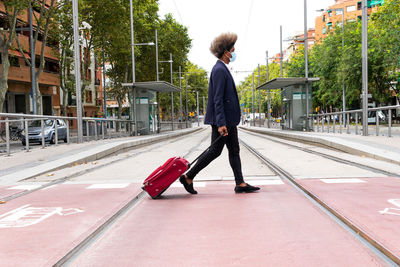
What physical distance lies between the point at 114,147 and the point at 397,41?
945 inches

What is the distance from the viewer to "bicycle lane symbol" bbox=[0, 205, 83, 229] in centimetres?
458

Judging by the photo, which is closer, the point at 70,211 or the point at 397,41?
the point at 70,211

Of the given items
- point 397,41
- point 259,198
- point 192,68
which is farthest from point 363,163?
point 192,68

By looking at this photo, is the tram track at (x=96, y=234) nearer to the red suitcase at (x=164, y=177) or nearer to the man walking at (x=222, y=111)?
the red suitcase at (x=164, y=177)

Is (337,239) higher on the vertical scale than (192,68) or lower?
lower

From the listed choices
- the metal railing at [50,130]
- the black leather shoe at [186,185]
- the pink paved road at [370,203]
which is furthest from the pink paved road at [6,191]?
the metal railing at [50,130]

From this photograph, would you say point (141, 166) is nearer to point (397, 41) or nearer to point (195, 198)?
point (195, 198)

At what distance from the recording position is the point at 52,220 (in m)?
4.67

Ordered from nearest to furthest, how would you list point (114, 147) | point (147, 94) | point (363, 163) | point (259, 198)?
point (259, 198), point (363, 163), point (114, 147), point (147, 94)

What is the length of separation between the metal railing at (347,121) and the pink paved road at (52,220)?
477 inches

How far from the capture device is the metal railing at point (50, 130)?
12.8m

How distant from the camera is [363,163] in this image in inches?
372

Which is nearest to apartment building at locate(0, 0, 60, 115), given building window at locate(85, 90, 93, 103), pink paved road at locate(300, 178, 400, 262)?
building window at locate(85, 90, 93, 103)

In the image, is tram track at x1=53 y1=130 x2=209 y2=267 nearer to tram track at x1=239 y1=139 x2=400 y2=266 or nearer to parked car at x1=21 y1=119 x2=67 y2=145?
tram track at x1=239 y1=139 x2=400 y2=266
